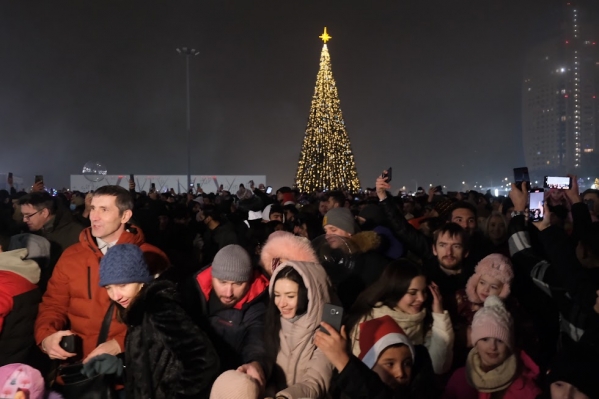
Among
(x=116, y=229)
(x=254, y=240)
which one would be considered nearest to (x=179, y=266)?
(x=254, y=240)

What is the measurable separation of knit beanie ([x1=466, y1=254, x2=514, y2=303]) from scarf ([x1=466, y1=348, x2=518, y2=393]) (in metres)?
0.85

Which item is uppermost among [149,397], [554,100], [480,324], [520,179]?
[554,100]

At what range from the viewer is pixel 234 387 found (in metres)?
2.96

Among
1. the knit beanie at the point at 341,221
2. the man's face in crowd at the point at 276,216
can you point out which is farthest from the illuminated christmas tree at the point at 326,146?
the knit beanie at the point at 341,221

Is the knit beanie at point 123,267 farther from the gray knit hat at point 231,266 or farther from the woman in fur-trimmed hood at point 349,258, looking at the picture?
the woman in fur-trimmed hood at point 349,258

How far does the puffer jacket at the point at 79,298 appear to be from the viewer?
363cm

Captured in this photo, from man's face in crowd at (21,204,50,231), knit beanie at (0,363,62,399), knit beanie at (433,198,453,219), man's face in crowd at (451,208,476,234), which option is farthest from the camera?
knit beanie at (433,198,453,219)

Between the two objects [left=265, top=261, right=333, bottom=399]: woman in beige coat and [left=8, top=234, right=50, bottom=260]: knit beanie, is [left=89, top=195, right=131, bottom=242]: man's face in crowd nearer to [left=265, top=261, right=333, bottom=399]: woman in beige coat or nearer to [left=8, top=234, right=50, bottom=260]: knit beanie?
[left=8, top=234, right=50, bottom=260]: knit beanie

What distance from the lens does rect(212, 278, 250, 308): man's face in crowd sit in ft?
12.0

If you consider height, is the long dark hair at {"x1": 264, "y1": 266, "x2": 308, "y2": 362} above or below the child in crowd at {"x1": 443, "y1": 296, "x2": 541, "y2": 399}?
above

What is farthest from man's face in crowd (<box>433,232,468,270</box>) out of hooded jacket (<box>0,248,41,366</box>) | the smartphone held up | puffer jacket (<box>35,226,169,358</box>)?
hooded jacket (<box>0,248,41,366</box>)

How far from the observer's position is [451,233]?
4.96 metres

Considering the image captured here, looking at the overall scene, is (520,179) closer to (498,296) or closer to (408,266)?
(498,296)

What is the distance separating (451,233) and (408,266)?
1218 millimetres
